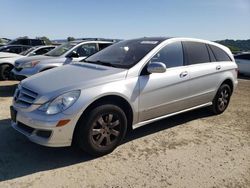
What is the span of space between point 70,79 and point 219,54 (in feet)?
11.8

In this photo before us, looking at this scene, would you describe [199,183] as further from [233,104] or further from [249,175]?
[233,104]

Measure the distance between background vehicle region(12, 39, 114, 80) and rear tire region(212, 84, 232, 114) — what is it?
421cm

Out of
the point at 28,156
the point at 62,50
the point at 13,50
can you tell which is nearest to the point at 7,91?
the point at 62,50

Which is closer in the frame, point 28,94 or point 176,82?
point 28,94

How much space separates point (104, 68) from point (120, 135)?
1.07 metres

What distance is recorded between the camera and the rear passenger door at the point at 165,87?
466 centimetres

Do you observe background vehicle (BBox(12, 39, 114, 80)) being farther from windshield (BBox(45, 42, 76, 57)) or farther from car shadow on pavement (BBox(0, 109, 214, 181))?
car shadow on pavement (BBox(0, 109, 214, 181))

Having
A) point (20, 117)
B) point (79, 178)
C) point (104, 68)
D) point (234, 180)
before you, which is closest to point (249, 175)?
point (234, 180)

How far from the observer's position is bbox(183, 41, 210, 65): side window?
18.3 ft

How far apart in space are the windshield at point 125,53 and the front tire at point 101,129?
0.85m

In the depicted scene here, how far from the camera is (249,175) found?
12.7ft

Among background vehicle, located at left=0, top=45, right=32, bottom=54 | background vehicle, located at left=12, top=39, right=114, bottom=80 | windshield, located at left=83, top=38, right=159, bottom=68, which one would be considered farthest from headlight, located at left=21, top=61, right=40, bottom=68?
background vehicle, located at left=0, top=45, right=32, bottom=54

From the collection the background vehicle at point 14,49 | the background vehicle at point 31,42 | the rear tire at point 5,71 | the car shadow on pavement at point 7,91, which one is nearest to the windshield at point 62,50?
the car shadow on pavement at point 7,91

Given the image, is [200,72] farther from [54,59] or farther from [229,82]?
[54,59]
